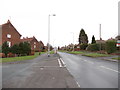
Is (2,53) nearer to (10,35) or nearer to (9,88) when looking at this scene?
(10,35)

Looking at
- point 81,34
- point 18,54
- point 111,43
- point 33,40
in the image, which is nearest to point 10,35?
point 18,54

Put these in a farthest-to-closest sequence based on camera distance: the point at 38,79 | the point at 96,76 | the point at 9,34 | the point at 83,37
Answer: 1. the point at 83,37
2. the point at 9,34
3. the point at 96,76
4. the point at 38,79

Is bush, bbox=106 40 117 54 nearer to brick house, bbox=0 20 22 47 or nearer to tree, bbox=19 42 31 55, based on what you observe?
tree, bbox=19 42 31 55

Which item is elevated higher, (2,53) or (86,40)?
(86,40)

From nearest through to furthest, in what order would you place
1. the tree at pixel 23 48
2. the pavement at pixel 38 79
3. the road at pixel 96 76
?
the pavement at pixel 38 79 < the road at pixel 96 76 < the tree at pixel 23 48

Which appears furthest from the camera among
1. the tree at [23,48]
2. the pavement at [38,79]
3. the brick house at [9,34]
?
the brick house at [9,34]

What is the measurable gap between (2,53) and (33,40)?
42.9m

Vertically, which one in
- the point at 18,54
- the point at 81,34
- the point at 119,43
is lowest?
the point at 18,54

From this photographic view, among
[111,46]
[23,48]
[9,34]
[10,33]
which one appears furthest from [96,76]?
[10,33]

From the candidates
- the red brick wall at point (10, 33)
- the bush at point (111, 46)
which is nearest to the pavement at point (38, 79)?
the bush at point (111, 46)

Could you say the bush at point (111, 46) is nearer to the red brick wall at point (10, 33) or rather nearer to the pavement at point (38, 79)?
the pavement at point (38, 79)

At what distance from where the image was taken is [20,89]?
17.0 ft

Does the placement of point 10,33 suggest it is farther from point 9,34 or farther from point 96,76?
point 96,76

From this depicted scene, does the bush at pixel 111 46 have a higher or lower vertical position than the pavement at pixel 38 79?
higher
